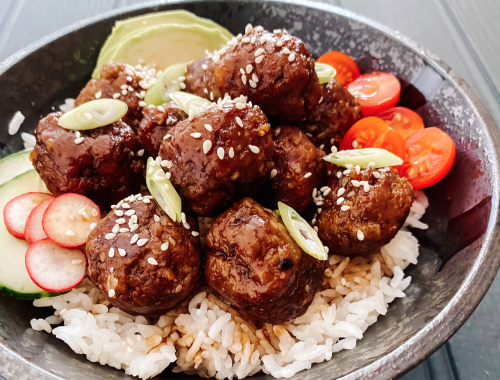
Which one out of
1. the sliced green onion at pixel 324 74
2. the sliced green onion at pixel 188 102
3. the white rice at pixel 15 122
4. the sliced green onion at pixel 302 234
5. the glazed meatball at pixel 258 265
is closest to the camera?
the glazed meatball at pixel 258 265

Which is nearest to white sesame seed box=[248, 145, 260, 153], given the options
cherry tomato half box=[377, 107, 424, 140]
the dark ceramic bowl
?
the dark ceramic bowl

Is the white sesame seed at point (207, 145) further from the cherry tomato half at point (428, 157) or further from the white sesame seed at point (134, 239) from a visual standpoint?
the cherry tomato half at point (428, 157)

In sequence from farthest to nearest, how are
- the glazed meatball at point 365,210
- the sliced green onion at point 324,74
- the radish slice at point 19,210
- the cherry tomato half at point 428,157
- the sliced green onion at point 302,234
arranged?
1. the cherry tomato half at point 428,157
2. the sliced green onion at point 324,74
3. the radish slice at point 19,210
4. the glazed meatball at point 365,210
5. the sliced green onion at point 302,234

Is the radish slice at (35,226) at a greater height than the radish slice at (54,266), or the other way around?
the radish slice at (35,226)

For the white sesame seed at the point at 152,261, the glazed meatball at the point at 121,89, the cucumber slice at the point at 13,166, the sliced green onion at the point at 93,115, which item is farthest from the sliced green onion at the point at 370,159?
the cucumber slice at the point at 13,166

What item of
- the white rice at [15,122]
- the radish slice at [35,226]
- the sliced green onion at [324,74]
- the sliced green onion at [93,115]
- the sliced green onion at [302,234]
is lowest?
the radish slice at [35,226]

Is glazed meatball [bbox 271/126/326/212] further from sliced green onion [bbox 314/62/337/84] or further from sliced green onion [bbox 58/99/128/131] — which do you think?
sliced green onion [bbox 58/99/128/131]

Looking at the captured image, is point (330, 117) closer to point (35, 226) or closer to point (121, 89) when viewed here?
point (121, 89)
